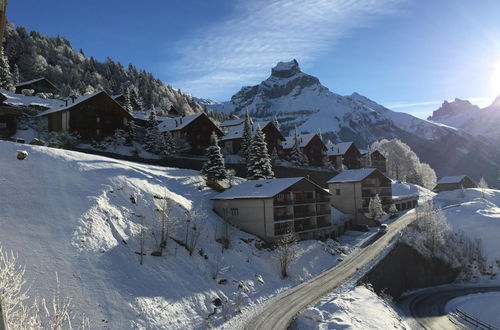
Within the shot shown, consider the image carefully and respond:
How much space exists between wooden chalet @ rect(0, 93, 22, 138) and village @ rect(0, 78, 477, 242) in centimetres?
13

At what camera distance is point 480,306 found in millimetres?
46031

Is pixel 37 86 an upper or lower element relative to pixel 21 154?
upper

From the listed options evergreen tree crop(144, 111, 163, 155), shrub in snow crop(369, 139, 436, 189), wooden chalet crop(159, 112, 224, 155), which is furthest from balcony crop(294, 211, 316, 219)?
shrub in snow crop(369, 139, 436, 189)

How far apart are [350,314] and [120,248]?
2144 centimetres

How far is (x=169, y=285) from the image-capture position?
2980cm

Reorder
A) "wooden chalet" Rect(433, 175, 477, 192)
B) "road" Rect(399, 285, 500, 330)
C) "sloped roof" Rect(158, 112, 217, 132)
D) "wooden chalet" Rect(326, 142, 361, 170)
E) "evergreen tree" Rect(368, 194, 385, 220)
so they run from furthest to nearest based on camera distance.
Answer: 1. "wooden chalet" Rect(433, 175, 477, 192)
2. "wooden chalet" Rect(326, 142, 361, 170)
3. "sloped roof" Rect(158, 112, 217, 132)
4. "evergreen tree" Rect(368, 194, 385, 220)
5. "road" Rect(399, 285, 500, 330)

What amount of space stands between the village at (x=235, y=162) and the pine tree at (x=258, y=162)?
186mm

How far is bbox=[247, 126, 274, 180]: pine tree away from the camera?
62575mm

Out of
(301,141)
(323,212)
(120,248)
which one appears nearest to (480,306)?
(323,212)

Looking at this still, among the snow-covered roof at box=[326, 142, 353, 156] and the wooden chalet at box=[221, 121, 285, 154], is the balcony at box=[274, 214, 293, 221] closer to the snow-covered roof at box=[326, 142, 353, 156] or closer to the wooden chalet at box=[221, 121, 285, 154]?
the wooden chalet at box=[221, 121, 285, 154]

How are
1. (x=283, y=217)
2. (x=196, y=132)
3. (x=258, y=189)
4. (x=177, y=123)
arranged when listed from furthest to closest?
(x=177, y=123) → (x=196, y=132) → (x=258, y=189) → (x=283, y=217)

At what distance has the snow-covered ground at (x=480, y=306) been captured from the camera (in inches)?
1712

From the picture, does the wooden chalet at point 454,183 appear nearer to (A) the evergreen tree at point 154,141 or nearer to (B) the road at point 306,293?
(B) the road at point 306,293

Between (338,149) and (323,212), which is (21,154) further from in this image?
(338,149)
